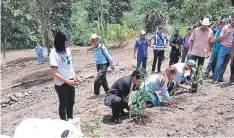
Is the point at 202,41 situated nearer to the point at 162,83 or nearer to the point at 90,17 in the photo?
the point at 162,83

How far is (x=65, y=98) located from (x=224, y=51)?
4141 mm

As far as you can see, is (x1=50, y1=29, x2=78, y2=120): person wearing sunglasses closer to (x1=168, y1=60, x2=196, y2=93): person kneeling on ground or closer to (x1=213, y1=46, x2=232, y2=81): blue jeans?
(x1=168, y1=60, x2=196, y2=93): person kneeling on ground

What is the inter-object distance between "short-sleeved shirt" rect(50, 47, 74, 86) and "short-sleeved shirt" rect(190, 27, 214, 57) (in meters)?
3.56

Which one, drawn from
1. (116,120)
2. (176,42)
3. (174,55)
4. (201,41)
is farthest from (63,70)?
(174,55)

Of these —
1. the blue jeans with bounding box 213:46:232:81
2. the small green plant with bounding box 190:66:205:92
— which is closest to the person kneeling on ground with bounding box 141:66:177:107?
the small green plant with bounding box 190:66:205:92

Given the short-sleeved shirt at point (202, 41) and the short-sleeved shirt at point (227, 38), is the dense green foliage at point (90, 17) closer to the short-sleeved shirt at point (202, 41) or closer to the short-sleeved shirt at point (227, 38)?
the short-sleeved shirt at point (202, 41)

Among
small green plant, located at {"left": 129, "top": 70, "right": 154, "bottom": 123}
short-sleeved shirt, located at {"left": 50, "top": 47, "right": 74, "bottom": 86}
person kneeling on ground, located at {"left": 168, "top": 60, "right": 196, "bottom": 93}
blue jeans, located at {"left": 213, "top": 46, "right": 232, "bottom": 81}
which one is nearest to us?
short-sleeved shirt, located at {"left": 50, "top": 47, "right": 74, "bottom": 86}

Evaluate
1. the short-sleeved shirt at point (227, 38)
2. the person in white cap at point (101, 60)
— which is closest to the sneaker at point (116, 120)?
the person in white cap at point (101, 60)

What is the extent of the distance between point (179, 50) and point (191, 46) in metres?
2.73

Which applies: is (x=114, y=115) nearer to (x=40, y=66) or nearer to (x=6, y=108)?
→ (x=6, y=108)

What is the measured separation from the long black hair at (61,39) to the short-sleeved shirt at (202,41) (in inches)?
145

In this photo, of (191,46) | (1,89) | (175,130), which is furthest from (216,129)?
(1,89)

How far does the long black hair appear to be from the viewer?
5.04 metres

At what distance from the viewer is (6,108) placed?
31.3 feet
